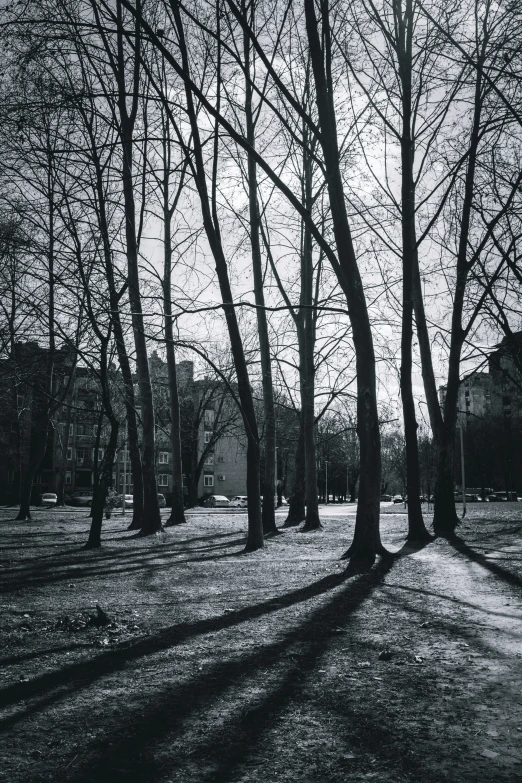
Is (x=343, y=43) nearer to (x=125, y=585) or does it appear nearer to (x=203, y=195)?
(x=203, y=195)

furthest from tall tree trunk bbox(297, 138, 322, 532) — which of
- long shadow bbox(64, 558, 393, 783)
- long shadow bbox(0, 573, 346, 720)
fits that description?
long shadow bbox(64, 558, 393, 783)

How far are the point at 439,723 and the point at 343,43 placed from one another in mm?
13665

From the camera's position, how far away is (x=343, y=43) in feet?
45.9

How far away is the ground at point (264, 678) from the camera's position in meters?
3.29

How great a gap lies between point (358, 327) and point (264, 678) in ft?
26.6

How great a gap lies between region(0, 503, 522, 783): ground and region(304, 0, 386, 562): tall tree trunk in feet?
6.23

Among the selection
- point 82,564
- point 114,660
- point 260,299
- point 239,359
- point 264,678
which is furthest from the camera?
point 260,299

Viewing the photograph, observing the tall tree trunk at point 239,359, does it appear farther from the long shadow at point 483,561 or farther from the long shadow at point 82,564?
the long shadow at point 483,561

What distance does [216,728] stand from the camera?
12.3ft

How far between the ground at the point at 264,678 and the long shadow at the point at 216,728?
0.04 feet

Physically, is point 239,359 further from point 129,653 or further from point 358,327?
point 129,653

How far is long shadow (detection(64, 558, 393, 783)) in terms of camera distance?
321 cm

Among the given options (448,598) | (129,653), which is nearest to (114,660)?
(129,653)

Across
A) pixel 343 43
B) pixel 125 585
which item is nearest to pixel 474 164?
pixel 343 43
